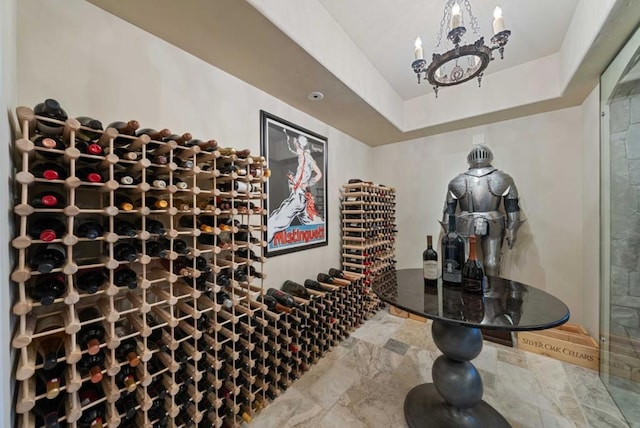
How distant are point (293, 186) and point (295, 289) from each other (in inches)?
38.6

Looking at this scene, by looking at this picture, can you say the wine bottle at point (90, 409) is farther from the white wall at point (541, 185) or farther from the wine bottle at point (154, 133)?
the white wall at point (541, 185)

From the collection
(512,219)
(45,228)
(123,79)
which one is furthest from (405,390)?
(123,79)

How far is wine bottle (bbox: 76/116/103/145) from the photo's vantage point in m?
0.94

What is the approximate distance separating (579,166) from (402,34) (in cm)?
222

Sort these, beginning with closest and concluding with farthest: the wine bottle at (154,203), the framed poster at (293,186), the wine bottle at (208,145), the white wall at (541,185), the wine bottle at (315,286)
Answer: the wine bottle at (154,203), the wine bottle at (208,145), the framed poster at (293,186), the wine bottle at (315,286), the white wall at (541,185)

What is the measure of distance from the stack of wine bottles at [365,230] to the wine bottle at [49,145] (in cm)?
229

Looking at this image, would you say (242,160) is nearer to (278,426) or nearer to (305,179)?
(305,179)

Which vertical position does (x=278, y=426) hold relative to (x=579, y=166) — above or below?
below

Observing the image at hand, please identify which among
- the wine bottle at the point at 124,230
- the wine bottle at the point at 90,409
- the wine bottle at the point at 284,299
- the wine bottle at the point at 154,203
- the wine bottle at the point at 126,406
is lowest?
the wine bottle at the point at 126,406

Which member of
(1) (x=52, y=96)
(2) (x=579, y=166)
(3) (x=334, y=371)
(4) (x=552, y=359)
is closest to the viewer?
(1) (x=52, y=96)

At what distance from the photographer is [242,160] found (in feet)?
4.64

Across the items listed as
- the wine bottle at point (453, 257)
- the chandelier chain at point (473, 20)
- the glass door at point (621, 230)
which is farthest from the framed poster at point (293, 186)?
the glass door at point (621, 230)

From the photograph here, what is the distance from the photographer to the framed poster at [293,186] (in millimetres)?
2033

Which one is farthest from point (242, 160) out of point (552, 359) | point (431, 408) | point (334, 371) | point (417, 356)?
point (552, 359)
